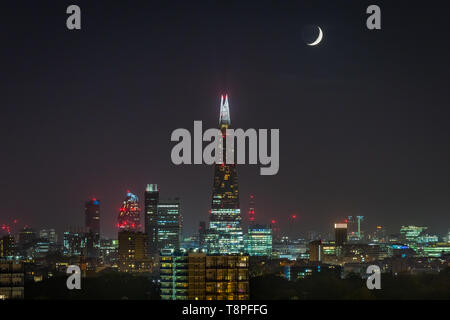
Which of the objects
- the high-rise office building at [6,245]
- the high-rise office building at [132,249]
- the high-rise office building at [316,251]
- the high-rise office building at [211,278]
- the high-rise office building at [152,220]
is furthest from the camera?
the high-rise office building at [152,220]

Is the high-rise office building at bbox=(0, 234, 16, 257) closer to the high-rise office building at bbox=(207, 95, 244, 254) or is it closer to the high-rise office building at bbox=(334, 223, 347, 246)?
the high-rise office building at bbox=(207, 95, 244, 254)


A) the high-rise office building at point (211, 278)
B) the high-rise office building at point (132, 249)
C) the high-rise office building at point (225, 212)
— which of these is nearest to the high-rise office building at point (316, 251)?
the high-rise office building at point (225, 212)

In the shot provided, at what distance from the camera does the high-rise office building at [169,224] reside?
186m

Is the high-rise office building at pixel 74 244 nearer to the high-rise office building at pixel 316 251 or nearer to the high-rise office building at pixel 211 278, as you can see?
the high-rise office building at pixel 316 251

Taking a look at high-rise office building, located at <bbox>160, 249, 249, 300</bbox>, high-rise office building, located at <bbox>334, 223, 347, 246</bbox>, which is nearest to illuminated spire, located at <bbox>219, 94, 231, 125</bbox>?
high-rise office building, located at <bbox>334, 223, 347, 246</bbox>

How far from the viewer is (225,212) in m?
193

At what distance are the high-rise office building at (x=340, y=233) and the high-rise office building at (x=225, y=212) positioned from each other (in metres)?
24.0

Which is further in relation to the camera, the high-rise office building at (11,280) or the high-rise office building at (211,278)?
the high-rise office building at (211,278)

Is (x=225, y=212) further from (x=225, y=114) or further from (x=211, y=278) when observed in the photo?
(x=211, y=278)

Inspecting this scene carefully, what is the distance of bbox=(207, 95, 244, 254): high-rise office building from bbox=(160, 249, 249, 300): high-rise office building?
380 feet
